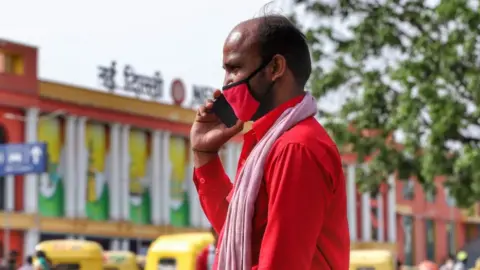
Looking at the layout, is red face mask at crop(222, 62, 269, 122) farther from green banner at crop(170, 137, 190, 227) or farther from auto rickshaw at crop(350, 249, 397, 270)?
green banner at crop(170, 137, 190, 227)

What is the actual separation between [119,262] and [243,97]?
77.6 feet

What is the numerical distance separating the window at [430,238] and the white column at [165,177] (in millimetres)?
25421

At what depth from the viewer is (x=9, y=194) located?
4853cm

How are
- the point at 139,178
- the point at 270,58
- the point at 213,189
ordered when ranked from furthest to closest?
the point at 139,178 < the point at 213,189 < the point at 270,58

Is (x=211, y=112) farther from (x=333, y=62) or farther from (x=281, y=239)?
(x=333, y=62)

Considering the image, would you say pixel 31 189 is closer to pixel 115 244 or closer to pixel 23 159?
pixel 115 244

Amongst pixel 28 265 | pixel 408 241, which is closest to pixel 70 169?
pixel 408 241

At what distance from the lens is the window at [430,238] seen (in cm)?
7900

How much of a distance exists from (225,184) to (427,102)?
1814 centimetres

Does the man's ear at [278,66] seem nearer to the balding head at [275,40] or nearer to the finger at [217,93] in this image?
the balding head at [275,40]

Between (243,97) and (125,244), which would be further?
(125,244)

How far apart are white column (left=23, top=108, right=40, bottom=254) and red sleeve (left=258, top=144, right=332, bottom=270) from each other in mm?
46057

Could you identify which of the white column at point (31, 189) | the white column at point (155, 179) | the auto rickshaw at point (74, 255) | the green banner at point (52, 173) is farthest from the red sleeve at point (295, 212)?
the white column at point (155, 179)

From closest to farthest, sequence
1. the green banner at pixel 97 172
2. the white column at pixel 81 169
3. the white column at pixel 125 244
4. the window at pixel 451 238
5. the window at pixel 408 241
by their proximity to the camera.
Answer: the white column at pixel 81 169, the green banner at pixel 97 172, the white column at pixel 125 244, the window at pixel 408 241, the window at pixel 451 238
